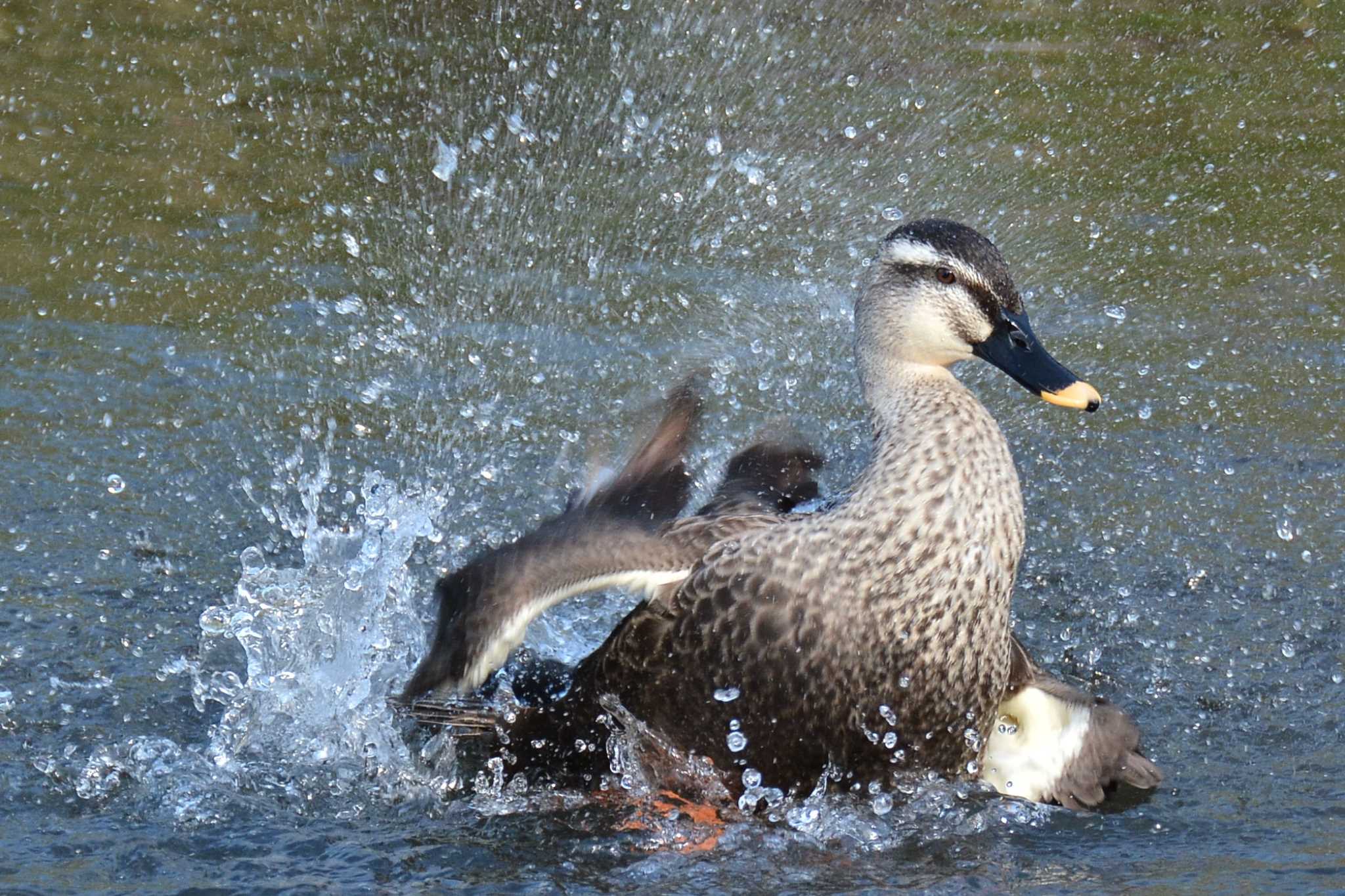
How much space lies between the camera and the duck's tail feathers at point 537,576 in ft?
13.7

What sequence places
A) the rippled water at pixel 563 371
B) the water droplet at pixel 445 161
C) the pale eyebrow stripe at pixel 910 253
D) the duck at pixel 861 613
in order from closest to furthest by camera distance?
the duck at pixel 861 613 → the rippled water at pixel 563 371 → the pale eyebrow stripe at pixel 910 253 → the water droplet at pixel 445 161

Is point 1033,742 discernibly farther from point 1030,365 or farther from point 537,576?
point 537,576

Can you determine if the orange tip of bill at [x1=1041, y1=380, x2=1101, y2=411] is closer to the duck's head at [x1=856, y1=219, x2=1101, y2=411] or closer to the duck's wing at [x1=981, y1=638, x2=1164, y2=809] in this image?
the duck's head at [x1=856, y1=219, x2=1101, y2=411]

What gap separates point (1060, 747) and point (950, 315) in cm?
123

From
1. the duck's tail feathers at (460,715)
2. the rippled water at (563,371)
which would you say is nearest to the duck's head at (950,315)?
the rippled water at (563,371)

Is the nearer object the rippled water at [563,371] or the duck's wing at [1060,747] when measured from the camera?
the rippled water at [563,371]

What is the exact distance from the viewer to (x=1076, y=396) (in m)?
4.15

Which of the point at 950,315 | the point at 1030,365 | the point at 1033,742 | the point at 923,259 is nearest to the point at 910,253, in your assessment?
the point at 923,259

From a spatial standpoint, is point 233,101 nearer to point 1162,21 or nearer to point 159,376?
point 159,376

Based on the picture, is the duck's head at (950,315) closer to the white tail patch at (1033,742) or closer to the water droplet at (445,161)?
the white tail patch at (1033,742)

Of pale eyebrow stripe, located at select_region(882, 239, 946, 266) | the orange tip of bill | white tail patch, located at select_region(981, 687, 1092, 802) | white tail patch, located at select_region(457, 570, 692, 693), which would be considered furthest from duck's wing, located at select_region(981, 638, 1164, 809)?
pale eyebrow stripe, located at select_region(882, 239, 946, 266)

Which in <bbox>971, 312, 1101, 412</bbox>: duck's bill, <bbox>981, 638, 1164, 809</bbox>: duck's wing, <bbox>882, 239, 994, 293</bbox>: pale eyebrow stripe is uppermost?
<bbox>882, 239, 994, 293</bbox>: pale eyebrow stripe

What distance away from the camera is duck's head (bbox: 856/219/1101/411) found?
4238 mm

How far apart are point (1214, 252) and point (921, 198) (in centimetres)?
165
